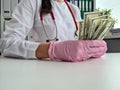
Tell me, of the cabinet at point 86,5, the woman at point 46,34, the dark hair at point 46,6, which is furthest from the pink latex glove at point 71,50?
the cabinet at point 86,5

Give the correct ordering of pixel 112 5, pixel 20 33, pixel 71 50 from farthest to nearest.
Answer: pixel 112 5 < pixel 20 33 < pixel 71 50

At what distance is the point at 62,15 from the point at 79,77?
852 millimetres

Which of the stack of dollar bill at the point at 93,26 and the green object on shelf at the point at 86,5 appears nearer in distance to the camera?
the stack of dollar bill at the point at 93,26

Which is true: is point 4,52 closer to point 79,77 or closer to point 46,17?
point 46,17

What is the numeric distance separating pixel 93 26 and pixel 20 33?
1.35ft

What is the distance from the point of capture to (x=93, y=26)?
3.13 ft

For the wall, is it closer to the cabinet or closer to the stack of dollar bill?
the cabinet

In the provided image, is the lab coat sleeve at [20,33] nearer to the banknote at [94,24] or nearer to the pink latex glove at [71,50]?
the pink latex glove at [71,50]

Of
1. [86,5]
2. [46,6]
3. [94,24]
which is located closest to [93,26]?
[94,24]

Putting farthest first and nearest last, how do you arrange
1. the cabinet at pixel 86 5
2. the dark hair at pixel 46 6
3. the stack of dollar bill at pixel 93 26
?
the cabinet at pixel 86 5
the dark hair at pixel 46 6
the stack of dollar bill at pixel 93 26

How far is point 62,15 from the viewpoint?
4.71 feet

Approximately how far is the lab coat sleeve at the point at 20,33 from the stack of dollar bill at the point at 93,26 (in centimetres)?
20

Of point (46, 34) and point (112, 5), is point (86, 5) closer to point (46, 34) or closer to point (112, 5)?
point (112, 5)

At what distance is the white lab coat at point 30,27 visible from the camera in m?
1.07
